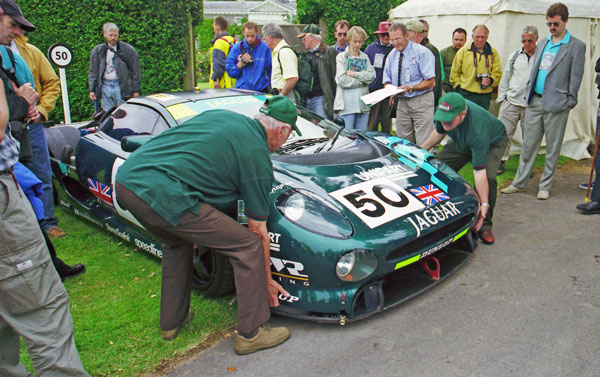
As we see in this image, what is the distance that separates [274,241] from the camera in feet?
9.55

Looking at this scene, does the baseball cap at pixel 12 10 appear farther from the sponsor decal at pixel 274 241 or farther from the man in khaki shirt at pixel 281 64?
the man in khaki shirt at pixel 281 64

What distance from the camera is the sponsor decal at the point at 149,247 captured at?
382cm

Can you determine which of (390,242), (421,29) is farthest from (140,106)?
(421,29)

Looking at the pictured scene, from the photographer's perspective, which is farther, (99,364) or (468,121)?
(468,121)

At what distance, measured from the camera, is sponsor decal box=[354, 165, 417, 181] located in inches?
138

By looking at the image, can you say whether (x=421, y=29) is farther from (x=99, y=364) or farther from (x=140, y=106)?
(x=99, y=364)

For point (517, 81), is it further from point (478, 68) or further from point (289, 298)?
point (289, 298)

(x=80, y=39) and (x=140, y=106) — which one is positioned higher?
(x=80, y=39)

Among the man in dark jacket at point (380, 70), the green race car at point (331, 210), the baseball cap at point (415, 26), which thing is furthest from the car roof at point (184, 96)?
the baseball cap at point (415, 26)

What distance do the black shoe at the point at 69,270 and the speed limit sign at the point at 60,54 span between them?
411cm

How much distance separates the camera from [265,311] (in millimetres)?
2770

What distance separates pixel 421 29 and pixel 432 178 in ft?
11.3

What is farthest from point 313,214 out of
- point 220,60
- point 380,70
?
point 220,60

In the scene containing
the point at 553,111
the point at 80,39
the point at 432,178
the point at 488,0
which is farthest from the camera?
the point at 80,39
